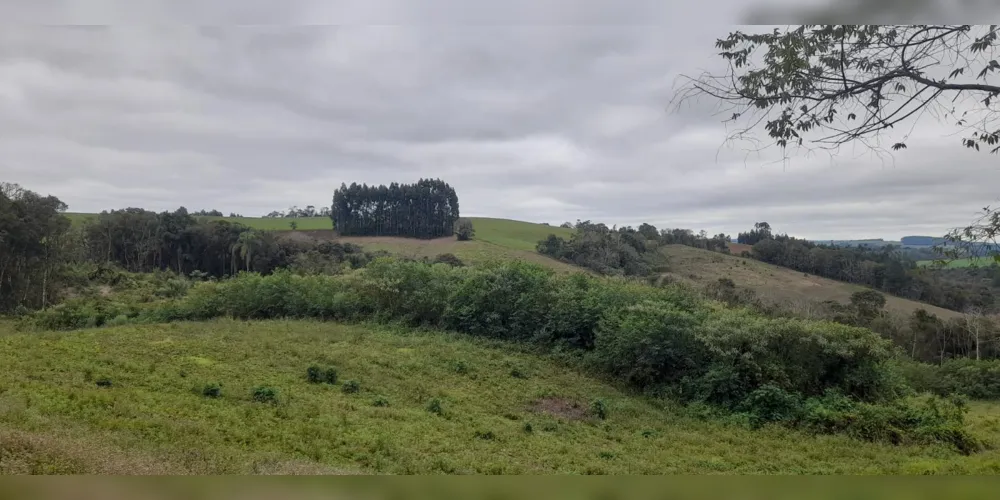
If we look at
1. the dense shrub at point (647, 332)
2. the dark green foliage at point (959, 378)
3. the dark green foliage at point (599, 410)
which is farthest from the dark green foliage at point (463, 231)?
the dark green foliage at point (599, 410)

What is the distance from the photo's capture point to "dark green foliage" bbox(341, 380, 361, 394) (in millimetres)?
11370

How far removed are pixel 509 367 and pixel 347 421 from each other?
772cm

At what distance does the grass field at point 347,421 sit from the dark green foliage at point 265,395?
149mm

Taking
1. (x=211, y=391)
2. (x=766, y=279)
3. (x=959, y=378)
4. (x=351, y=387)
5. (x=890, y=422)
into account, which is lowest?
(x=959, y=378)

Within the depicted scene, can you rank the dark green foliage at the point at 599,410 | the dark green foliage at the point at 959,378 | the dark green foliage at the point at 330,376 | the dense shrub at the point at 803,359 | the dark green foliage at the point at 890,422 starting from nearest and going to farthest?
the dark green foliage at the point at 890,422
the dark green foliage at the point at 599,410
the dark green foliage at the point at 330,376
the dense shrub at the point at 803,359
the dark green foliage at the point at 959,378

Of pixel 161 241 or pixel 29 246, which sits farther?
pixel 161 241

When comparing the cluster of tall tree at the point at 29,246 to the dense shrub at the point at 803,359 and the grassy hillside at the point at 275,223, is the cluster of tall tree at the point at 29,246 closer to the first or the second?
the grassy hillside at the point at 275,223

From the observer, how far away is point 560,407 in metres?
12.0

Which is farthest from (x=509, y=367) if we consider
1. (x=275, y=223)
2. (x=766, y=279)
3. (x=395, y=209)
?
(x=275, y=223)

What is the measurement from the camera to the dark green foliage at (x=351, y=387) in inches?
448

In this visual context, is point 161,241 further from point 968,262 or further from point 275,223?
point 968,262

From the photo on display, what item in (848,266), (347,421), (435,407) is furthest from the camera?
(848,266)

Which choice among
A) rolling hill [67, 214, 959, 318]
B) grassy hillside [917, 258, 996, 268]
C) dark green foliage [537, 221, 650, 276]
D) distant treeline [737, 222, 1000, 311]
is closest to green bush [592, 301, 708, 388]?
grassy hillside [917, 258, 996, 268]

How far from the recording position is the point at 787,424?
11.3 metres
